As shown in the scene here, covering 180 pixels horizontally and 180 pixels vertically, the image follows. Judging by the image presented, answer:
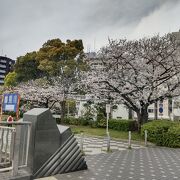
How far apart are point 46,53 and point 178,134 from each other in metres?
22.0

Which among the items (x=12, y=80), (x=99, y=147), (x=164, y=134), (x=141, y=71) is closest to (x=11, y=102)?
(x=99, y=147)

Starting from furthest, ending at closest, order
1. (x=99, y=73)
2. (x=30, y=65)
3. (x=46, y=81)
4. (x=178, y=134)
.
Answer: (x=30, y=65) < (x=46, y=81) < (x=99, y=73) < (x=178, y=134)

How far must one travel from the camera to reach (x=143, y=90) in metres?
19.1

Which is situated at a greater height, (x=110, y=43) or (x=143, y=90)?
(x=110, y=43)

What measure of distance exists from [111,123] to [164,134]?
1018 cm

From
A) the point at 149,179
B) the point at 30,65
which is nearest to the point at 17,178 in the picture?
the point at 149,179

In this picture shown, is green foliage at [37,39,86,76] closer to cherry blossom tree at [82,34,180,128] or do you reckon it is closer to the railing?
cherry blossom tree at [82,34,180,128]

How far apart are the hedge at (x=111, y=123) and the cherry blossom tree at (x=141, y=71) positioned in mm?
2930

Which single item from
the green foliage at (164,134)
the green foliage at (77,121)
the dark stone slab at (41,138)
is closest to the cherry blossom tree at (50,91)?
the green foliage at (77,121)

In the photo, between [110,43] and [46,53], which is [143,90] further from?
[46,53]

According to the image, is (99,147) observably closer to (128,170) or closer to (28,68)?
(128,170)

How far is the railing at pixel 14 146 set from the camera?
19.6ft

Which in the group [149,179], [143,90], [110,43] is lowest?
[149,179]

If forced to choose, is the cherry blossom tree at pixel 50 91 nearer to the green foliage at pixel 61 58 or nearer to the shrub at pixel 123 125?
the green foliage at pixel 61 58
